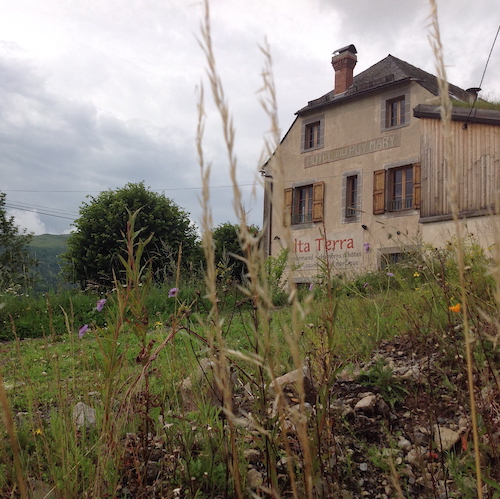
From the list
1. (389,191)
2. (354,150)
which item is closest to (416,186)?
(389,191)

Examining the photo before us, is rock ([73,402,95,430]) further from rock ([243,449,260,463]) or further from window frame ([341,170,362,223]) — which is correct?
window frame ([341,170,362,223])

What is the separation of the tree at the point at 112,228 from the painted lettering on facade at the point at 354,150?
5.43 meters

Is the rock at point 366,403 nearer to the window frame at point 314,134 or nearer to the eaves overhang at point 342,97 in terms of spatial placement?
the eaves overhang at point 342,97

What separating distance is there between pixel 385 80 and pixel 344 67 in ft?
6.75

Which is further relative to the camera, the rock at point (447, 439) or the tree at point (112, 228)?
the tree at point (112, 228)

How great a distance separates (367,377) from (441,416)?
50 cm

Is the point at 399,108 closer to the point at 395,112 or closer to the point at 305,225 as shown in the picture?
the point at 395,112

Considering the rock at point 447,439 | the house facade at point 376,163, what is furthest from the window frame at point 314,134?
the rock at point 447,439

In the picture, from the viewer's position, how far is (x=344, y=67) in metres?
17.7

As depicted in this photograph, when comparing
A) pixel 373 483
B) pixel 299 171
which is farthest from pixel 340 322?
pixel 299 171

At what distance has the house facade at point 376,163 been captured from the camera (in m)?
13.7

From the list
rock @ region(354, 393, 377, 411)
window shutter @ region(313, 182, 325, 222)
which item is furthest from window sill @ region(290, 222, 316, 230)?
rock @ region(354, 393, 377, 411)

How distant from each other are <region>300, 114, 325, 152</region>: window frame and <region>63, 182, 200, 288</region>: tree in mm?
5586

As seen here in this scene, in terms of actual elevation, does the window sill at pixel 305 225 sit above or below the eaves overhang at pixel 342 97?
below
